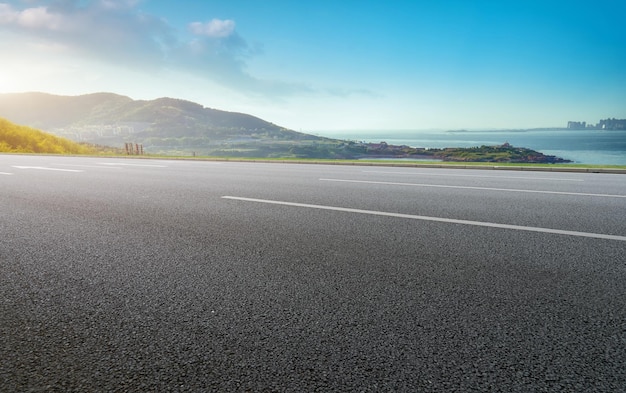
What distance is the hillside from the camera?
1435 inches

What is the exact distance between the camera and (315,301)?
2.48 m

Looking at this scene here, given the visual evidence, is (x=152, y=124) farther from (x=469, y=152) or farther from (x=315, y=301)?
(x=315, y=301)

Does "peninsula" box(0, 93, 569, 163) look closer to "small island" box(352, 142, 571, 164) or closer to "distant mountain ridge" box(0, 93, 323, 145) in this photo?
"distant mountain ridge" box(0, 93, 323, 145)

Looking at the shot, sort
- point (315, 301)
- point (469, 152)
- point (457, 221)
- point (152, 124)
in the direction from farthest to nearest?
point (152, 124)
point (469, 152)
point (457, 221)
point (315, 301)

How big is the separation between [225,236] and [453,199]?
4136mm

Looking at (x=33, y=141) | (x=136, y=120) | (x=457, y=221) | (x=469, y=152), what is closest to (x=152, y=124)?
(x=136, y=120)

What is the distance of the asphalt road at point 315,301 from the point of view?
1737mm

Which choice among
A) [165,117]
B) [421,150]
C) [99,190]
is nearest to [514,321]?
[99,190]

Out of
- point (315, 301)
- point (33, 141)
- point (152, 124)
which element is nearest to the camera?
point (315, 301)

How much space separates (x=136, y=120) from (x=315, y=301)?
193 meters

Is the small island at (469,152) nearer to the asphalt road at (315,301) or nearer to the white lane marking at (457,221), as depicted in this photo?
the white lane marking at (457,221)

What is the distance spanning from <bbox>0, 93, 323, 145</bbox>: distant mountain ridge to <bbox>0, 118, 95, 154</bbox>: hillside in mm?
112205

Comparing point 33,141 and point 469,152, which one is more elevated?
point 33,141

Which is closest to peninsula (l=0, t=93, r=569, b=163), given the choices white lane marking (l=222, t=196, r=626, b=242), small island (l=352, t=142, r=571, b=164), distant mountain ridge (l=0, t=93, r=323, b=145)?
distant mountain ridge (l=0, t=93, r=323, b=145)
